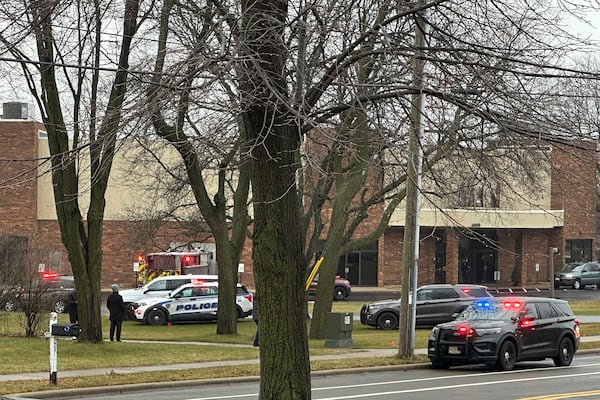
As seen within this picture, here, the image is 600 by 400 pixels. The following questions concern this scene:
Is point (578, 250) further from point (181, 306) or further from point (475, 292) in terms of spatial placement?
point (181, 306)

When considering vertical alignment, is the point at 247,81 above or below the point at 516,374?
above

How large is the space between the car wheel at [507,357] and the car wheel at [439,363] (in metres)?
1.16

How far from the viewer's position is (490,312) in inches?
943

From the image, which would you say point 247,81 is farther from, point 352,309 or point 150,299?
point 352,309

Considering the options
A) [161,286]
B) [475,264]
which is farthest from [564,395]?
[475,264]

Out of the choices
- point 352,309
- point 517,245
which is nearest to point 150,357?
point 352,309

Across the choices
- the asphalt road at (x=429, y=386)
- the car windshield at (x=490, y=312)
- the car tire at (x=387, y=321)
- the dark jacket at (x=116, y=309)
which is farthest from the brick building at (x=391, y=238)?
the asphalt road at (x=429, y=386)

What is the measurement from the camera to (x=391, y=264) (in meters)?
65.0

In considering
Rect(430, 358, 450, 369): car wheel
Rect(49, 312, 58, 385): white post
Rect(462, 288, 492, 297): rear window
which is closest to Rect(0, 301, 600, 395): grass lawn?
Rect(49, 312, 58, 385): white post

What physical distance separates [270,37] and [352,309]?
3830 centimetres

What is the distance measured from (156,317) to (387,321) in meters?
8.46

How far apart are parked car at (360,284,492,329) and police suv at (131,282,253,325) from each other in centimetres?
591

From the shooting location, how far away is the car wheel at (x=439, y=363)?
23.5 meters

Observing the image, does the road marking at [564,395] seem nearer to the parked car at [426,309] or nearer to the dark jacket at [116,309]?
the dark jacket at [116,309]
